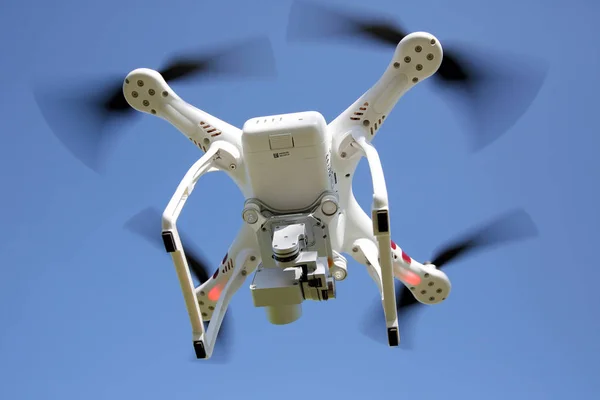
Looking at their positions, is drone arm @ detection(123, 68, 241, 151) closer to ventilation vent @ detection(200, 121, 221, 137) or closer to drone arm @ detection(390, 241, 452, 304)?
ventilation vent @ detection(200, 121, 221, 137)

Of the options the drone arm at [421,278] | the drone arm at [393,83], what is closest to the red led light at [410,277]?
the drone arm at [421,278]

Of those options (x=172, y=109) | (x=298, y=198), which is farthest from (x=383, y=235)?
(x=172, y=109)

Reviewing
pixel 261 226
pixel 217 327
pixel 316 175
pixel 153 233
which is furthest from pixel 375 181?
pixel 153 233

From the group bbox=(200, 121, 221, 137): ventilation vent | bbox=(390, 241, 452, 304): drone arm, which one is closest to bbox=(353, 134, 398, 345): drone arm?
bbox=(390, 241, 452, 304): drone arm

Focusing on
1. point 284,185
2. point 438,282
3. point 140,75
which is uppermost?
point 140,75

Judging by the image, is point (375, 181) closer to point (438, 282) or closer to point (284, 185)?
point (284, 185)

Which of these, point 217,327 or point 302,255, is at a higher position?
point 302,255
